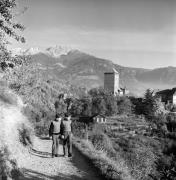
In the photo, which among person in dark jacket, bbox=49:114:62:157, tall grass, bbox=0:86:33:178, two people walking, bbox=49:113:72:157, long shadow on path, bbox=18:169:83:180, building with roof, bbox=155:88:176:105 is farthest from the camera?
building with roof, bbox=155:88:176:105

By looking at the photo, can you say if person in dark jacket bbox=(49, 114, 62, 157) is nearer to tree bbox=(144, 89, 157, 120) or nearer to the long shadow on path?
→ the long shadow on path

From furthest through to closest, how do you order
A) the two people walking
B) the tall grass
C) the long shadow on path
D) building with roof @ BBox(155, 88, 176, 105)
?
building with roof @ BBox(155, 88, 176, 105)
the two people walking
the long shadow on path
the tall grass

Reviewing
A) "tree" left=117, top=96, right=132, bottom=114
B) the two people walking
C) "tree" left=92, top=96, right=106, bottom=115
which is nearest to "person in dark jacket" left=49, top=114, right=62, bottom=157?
the two people walking

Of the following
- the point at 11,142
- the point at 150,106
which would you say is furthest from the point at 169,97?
the point at 11,142

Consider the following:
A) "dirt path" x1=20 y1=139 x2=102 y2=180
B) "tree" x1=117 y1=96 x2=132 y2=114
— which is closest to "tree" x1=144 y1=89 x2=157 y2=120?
"tree" x1=117 y1=96 x2=132 y2=114

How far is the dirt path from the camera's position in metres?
10.3

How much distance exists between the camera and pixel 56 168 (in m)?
11.2

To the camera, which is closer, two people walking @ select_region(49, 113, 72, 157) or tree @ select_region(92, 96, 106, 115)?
two people walking @ select_region(49, 113, 72, 157)

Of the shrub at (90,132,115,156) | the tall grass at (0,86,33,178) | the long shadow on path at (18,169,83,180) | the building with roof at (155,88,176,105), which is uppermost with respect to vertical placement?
the building with roof at (155,88,176,105)

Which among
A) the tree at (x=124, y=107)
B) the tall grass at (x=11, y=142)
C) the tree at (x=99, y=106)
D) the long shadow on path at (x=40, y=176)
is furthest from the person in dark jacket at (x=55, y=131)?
the tree at (x=124, y=107)

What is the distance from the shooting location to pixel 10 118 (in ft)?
49.2

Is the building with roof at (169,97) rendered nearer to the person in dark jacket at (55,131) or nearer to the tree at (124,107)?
the tree at (124,107)

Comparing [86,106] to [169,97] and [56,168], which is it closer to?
[169,97]

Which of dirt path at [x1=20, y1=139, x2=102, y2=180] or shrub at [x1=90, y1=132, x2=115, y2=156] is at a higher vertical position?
dirt path at [x1=20, y1=139, x2=102, y2=180]
